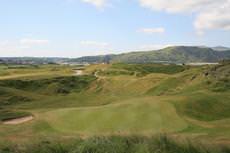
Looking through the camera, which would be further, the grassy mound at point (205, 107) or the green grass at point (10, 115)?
the green grass at point (10, 115)

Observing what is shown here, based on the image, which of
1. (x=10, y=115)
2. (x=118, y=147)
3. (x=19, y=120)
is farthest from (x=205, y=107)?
(x=118, y=147)

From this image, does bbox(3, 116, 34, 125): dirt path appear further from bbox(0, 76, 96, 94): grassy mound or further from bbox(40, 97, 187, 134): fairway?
bbox(0, 76, 96, 94): grassy mound

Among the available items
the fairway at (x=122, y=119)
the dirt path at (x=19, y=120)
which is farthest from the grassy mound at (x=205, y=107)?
the dirt path at (x=19, y=120)

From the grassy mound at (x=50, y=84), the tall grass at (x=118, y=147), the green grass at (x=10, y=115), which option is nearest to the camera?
the tall grass at (x=118, y=147)

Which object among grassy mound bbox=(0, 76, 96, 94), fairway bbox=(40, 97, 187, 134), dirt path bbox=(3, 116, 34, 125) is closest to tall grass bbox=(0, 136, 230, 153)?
fairway bbox=(40, 97, 187, 134)

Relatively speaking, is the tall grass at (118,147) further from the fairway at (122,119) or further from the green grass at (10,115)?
the green grass at (10,115)

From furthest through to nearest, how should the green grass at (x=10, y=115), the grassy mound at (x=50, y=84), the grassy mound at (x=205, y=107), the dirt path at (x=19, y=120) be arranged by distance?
the grassy mound at (x=50, y=84) → the green grass at (x=10, y=115) → the dirt path at (x=19, y=120) → the grassy mound at (x=205, y=107)

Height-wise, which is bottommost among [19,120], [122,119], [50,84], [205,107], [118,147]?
[50,84]

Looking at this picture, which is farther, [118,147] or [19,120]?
[19,120]

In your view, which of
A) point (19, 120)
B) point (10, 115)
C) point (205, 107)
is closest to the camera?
point (205, 107)

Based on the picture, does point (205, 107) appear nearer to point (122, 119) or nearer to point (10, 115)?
point (122, 119)

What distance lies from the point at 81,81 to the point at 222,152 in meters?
76.1

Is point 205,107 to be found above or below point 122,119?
below

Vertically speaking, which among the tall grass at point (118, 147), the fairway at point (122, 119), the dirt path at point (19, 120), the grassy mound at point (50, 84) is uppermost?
the tall grass at point (118, 147)
